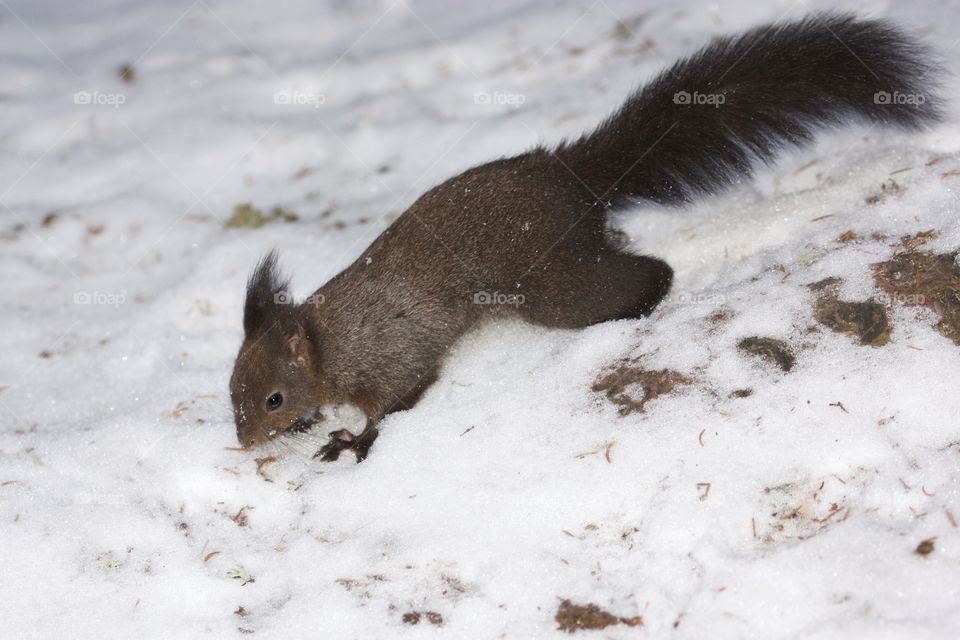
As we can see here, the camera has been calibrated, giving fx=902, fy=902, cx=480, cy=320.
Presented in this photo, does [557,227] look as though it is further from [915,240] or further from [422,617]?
[422,617]

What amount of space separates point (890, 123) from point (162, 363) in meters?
3.26

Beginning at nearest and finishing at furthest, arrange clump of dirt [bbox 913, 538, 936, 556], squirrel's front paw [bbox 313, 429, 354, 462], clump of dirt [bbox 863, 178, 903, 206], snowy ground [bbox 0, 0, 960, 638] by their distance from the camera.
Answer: clump of dirt [bbox 913, 538, 936, 556] < snowy ground [bbox 0, 0, 960, 638] < squirrel's front paw [bbox 313, 429, 354, 462] < clump of dirt [bbox 863, 178, 903, 206]

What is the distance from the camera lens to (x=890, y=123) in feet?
11.7

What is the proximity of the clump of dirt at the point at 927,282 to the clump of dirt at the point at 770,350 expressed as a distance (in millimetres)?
426

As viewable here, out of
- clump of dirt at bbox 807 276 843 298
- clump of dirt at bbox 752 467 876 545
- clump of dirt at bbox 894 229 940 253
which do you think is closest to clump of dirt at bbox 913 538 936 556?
clump of dirt at bbox 752 467 876 545

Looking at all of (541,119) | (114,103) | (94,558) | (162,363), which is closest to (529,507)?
(94,558)

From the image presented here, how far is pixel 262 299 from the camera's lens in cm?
Answer: 361

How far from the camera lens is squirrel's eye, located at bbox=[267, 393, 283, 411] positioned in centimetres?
357

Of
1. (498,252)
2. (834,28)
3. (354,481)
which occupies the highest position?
(834,28)

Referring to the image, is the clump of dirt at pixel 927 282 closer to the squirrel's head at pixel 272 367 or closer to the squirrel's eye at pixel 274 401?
the squirrel's head at pixel 272 367

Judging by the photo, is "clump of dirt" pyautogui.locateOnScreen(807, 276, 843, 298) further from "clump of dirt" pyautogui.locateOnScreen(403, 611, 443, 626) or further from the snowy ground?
"clump of dirt" pyautogui.locateOnScreen(403, 611, 443, 626)

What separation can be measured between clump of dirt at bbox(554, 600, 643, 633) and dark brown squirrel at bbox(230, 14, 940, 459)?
3.92 feet

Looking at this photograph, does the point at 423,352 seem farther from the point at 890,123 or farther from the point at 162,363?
the point at 890,123

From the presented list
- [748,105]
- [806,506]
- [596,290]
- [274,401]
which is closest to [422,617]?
[806,506]
